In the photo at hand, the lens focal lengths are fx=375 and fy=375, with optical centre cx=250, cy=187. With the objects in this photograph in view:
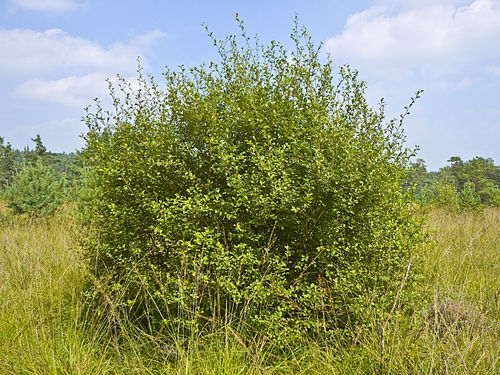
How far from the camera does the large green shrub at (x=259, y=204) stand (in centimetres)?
353

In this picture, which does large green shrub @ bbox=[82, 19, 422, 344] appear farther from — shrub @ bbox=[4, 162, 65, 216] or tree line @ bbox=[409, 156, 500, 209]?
shrub @ bbox=[4, 162, 65, 216]

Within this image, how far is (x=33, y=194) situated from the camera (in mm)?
11484

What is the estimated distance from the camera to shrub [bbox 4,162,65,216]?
11461 millimetres

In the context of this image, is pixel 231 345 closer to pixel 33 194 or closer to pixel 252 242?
pixel 252 242

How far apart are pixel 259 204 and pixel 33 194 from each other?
34.3 ft

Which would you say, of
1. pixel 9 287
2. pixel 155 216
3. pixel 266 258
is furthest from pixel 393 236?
pixel 9 287

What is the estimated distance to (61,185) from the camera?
45.3 ft

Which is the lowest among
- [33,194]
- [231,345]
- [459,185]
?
[459,185]

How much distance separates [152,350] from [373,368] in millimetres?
2142

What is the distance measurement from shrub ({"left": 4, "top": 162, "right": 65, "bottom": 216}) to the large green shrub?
8391 mm

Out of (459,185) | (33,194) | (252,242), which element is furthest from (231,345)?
(459,185)

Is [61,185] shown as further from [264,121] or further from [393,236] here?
[393,236]

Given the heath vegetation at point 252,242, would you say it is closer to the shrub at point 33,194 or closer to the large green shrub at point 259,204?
the large green shrub at point 259,204

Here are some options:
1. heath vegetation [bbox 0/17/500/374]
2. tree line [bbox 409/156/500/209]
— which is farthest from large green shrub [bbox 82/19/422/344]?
tree line [bbox 409/156/500/209]
